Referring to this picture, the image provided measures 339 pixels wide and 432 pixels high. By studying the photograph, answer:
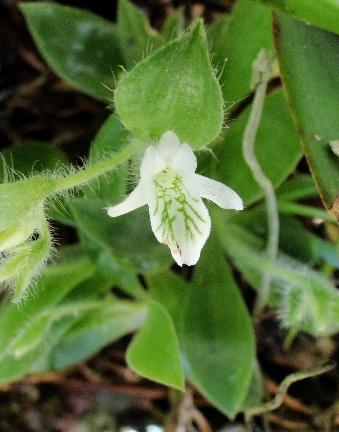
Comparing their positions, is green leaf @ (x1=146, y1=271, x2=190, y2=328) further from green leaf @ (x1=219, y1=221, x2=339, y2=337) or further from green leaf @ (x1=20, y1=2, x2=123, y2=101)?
green leaf @ (x1=20, y1=2, x2=123, y2=101)

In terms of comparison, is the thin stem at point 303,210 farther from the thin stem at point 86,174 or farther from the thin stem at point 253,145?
the thin stem at point 86,174

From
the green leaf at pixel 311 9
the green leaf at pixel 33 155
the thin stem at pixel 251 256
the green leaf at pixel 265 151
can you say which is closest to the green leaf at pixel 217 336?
the thin stem at pixel 251 256

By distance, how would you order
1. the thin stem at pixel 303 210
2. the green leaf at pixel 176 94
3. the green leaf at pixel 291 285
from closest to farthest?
the green leaf at pixel 176 94 < the green leaf at pixel 291 285 < the thin stem at pixel 303 210

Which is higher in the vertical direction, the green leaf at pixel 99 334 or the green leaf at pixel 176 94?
the green leaf at pixel 176 94

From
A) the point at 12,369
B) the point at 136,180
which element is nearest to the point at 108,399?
the point at 12,369

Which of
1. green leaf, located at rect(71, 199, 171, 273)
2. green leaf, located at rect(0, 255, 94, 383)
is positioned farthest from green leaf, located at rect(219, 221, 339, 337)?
green leaf, located at rect(0, 255, 94, 383)

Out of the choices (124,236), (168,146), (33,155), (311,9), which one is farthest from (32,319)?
(311,9)
